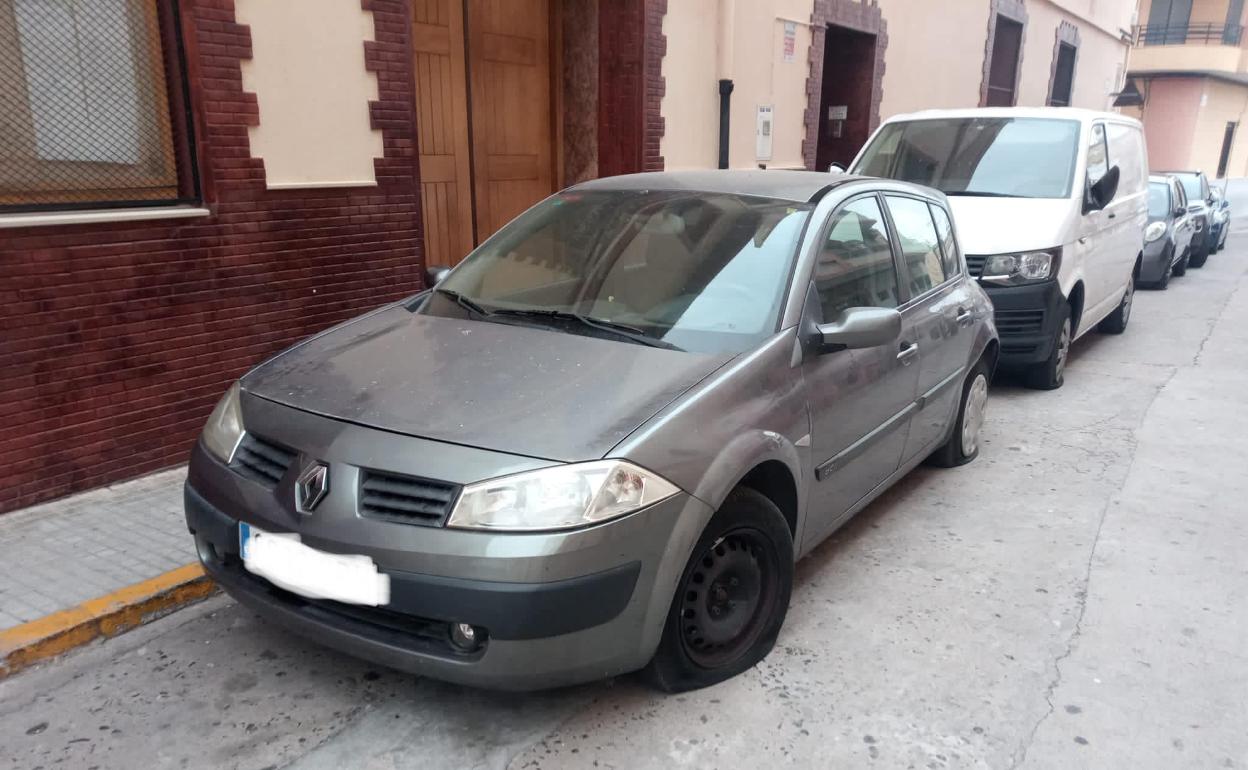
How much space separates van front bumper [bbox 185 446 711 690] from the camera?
8.04ft

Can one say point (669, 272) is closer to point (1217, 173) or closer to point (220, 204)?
point (220, 204)

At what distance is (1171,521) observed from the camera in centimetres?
462

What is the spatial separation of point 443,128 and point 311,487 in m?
5.37

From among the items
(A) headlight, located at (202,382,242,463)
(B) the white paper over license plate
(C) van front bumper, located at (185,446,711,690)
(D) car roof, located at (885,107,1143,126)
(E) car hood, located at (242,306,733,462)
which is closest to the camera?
(C) van front bumper, located at (185,446,711,690)

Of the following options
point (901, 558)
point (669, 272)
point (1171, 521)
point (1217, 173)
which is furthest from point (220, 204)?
point (1217, 173)

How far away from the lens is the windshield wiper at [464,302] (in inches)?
143

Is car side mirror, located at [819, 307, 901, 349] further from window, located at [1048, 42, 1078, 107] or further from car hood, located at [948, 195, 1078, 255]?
window, located at [1048, 42, 1078, 107]

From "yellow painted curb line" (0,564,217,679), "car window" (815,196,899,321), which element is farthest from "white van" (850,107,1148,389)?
"yellow painted curb line" (0,564,217,679)

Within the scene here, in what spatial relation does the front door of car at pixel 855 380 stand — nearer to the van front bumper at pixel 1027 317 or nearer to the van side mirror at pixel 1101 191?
the van front bumper at pixel 1027 317

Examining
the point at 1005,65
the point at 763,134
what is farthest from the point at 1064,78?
the point at 763,134

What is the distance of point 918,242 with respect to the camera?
4555mm

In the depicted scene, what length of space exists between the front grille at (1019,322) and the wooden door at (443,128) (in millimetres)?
4463

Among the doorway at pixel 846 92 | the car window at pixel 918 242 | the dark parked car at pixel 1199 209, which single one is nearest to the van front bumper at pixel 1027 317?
the car window at pixel 918 242

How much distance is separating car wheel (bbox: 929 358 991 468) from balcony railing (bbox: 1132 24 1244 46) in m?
36.2
